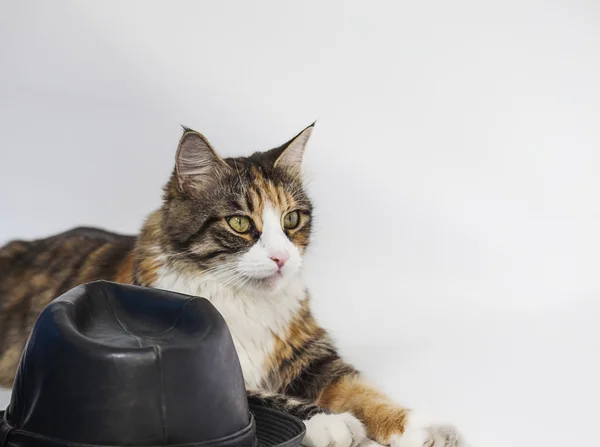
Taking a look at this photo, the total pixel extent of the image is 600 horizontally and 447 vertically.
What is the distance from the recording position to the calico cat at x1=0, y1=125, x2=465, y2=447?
2.20 m

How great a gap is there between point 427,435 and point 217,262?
70 centimetres

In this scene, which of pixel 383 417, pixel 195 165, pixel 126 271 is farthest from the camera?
pixel 126 271

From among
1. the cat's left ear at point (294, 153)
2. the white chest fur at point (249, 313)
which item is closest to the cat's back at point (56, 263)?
the white chest fur at point (249, 313)

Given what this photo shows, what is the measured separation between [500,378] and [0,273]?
165cm

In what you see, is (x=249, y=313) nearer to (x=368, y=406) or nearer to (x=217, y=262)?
(x=217, y=262)

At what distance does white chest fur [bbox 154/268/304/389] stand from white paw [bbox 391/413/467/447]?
47 centimetres

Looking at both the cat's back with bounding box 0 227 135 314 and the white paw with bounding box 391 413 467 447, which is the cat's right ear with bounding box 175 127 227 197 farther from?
the white paw with bounding box 391 413 467 447

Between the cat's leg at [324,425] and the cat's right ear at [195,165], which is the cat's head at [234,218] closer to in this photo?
the cat's right ear at [195,165]

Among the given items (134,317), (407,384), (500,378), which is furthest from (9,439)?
(500,378)

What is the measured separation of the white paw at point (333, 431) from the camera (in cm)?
194

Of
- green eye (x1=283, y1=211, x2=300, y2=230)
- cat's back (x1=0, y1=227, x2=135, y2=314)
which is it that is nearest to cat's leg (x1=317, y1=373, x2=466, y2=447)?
green eye (x1=283, y1=211, x2=300, y2=230)

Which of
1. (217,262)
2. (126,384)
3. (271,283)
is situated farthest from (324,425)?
(126,384)

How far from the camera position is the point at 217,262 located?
226 cm

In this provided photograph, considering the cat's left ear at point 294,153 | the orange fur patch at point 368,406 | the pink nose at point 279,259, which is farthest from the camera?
the cat's left ear at point 294,153
